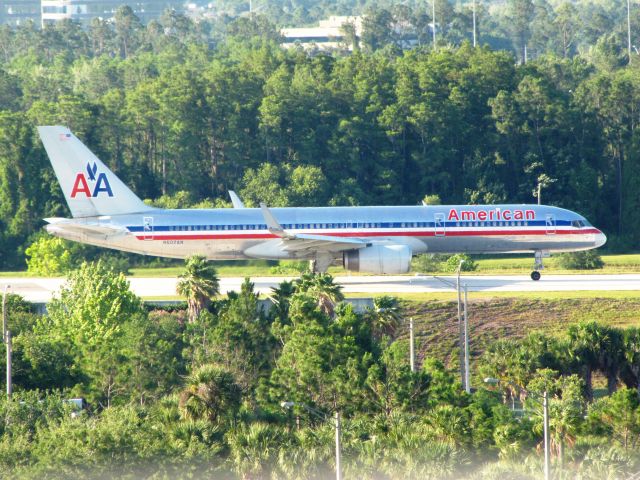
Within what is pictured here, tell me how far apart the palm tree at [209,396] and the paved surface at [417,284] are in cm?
2316

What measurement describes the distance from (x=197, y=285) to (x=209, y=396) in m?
17.2

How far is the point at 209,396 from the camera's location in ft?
154

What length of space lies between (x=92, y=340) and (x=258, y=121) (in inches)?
2066

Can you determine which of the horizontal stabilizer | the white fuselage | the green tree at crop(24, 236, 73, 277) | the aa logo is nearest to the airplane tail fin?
the aa logo

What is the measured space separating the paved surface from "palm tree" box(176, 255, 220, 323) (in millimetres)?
8288

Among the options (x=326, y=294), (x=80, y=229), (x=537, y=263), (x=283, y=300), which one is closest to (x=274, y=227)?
(x=283, y=300)

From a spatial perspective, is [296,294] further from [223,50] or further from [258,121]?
[223,50]

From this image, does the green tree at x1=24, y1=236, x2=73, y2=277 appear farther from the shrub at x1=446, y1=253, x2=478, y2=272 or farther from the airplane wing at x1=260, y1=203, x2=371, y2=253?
the shrub at x1=446, y1=253, x2=478, y2=272

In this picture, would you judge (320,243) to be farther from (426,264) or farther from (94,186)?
(426,264)

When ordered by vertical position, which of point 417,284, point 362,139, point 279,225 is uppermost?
point 362,139

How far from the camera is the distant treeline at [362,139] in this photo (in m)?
105

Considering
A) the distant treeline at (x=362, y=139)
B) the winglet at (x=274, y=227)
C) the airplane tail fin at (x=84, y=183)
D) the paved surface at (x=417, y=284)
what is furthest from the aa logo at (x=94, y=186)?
the distant treeline at (x=362, y=139)

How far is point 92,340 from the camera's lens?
2500 inches

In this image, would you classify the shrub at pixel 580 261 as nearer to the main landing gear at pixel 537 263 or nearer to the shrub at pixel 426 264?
the shrub at pixel 426 264
